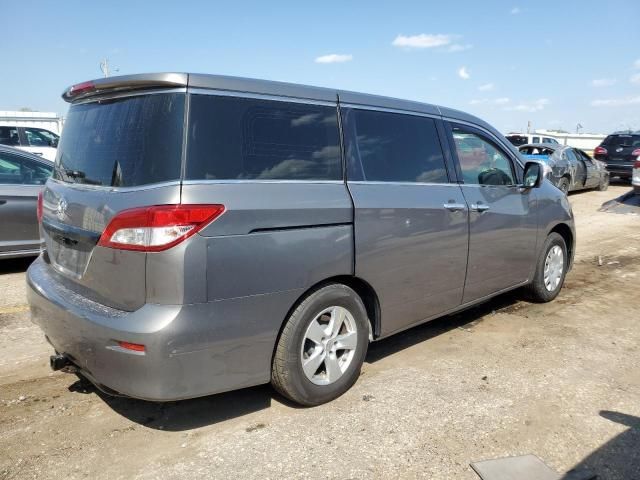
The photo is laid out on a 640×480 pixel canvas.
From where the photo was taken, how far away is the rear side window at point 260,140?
2682 millimetres

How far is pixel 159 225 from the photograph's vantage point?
2512mm

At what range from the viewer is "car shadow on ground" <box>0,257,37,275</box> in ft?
21.7

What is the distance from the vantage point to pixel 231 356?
2766 mm

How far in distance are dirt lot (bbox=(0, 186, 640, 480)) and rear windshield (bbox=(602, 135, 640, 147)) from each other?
15.1m

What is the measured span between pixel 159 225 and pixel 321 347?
1274 mm

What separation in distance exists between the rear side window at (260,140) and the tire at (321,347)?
0.76 metres

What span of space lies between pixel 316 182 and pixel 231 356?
3.69 ft

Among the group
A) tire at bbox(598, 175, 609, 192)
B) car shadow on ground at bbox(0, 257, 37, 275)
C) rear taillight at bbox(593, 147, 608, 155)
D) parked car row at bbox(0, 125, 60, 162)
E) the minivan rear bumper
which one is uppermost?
rear taillight at bbox(593, 147, 608, 155)

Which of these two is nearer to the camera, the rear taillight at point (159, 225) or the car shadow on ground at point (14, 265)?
the rear taillight at point (159, 225)

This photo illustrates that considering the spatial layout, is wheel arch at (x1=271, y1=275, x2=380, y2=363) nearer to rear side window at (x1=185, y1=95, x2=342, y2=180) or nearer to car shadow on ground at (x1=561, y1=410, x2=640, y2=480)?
rear side window at (x1=185, y1=95, x2=342, y2=180)

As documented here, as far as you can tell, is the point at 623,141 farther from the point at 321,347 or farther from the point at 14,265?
the point at 14,265

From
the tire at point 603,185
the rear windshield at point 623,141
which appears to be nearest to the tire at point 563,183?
the tire at point 603,185

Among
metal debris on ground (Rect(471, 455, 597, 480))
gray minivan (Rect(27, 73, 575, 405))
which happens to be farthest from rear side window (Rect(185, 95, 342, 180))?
metal debris on ground (Rect(471, 455, 597, 480))

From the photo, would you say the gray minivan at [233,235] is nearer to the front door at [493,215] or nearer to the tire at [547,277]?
the front door at [493,215]
